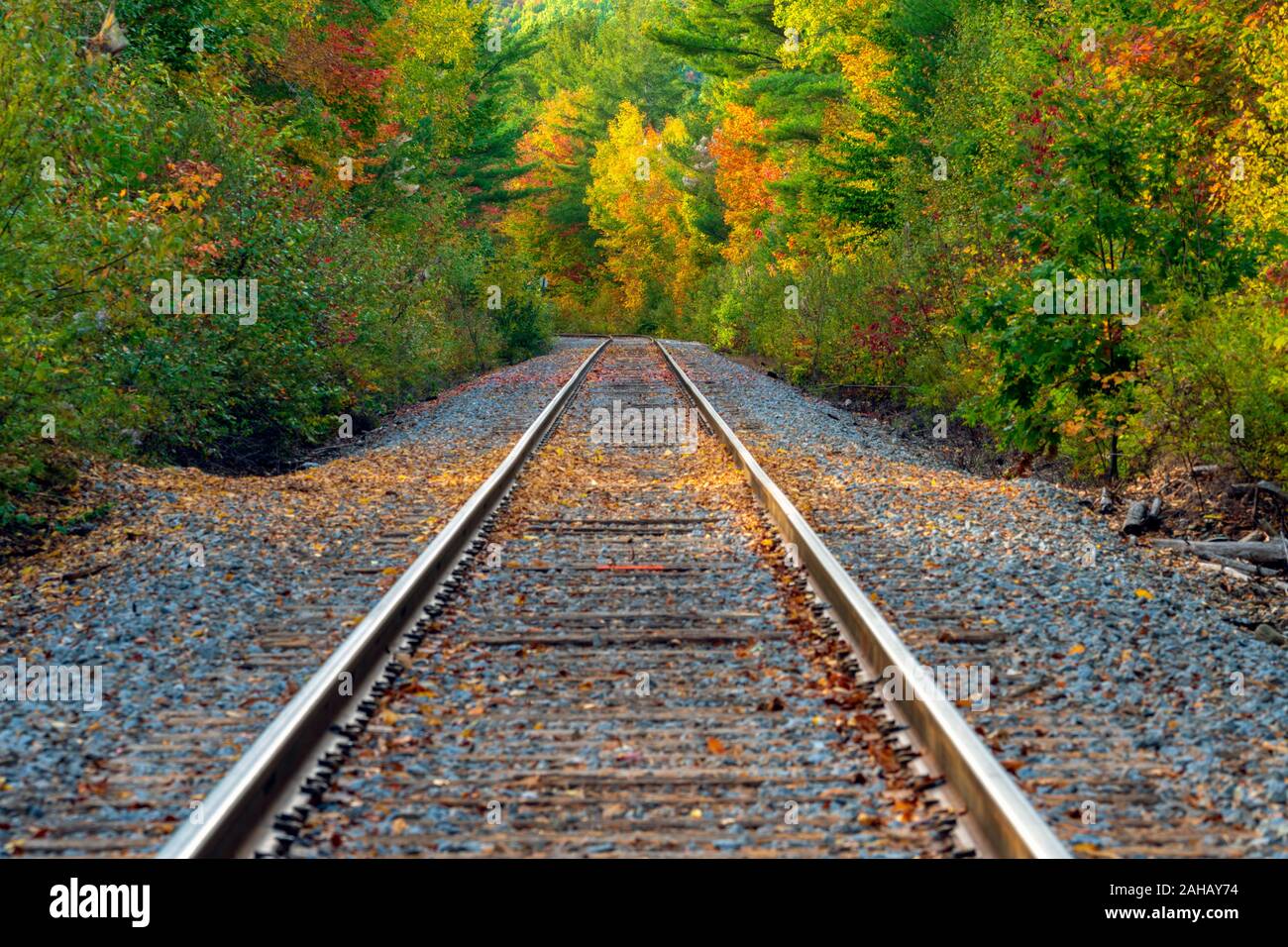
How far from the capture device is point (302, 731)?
4.34 meters

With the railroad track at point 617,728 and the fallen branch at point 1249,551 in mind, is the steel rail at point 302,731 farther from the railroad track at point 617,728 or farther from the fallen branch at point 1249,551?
the fallen branch at point 1249,551

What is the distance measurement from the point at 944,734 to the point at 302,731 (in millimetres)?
2243

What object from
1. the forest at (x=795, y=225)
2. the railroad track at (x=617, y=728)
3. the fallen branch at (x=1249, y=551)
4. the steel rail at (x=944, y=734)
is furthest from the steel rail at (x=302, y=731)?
the fallen branch at (x=1249, y=551)

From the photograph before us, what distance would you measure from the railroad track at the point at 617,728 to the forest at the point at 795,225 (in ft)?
11.0

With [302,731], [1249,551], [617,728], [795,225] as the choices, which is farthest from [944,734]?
[795,225]

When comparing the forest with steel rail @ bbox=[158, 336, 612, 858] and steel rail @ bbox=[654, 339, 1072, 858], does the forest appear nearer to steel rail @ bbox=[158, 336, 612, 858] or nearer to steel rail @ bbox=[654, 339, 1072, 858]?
steel rail @ bbox=[158, 336, 612, 858]

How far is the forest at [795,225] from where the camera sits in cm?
861

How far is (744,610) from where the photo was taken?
21.6ft

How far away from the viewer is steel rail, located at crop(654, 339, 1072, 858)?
349 centimetres

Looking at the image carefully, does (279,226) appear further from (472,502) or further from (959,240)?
(959,240)

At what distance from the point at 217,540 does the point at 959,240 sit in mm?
11829

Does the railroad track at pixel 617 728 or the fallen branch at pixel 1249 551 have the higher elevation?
the fallen branch at pixel 1249 551

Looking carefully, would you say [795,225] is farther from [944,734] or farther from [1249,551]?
[944,734]
